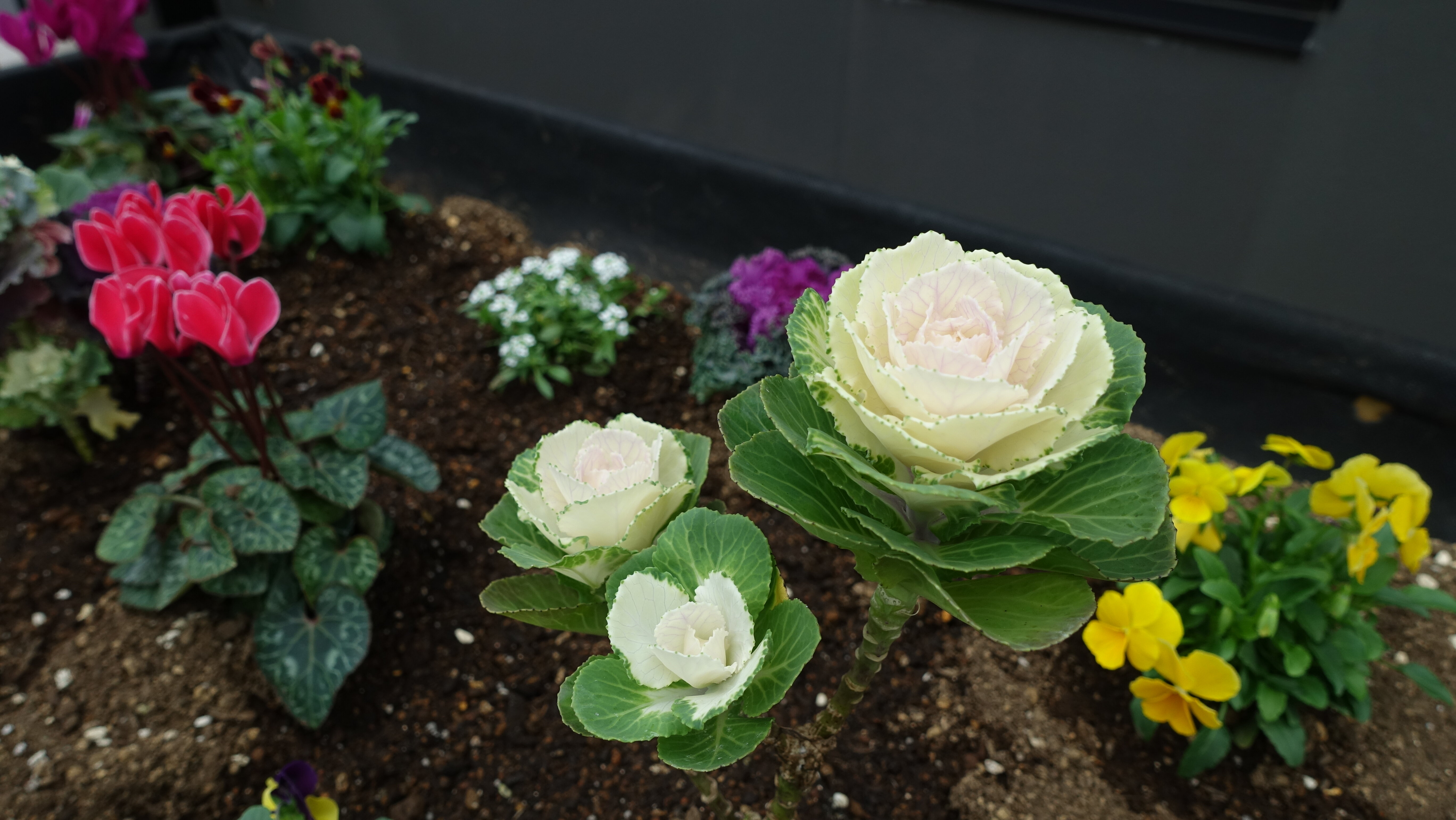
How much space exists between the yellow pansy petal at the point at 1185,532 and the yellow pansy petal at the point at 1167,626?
20 cm

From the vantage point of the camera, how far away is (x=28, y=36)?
95.3 inches

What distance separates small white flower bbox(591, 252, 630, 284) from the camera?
235 centimetres

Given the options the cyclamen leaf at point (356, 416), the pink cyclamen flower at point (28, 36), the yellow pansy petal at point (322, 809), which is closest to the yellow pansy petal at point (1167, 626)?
the yellow pansy petal at point (322, 809)

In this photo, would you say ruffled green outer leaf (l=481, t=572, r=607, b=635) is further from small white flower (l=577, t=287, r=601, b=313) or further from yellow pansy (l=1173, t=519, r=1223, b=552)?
small white flower (l=577, t=287, r=601, b=313)

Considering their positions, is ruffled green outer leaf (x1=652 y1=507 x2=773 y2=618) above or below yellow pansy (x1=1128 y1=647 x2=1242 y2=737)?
above

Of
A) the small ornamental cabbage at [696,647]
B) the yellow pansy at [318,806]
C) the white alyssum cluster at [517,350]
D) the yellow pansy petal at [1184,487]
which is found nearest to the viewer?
the small ornamental cabbage at [696,647]

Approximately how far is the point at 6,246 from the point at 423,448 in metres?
1.00

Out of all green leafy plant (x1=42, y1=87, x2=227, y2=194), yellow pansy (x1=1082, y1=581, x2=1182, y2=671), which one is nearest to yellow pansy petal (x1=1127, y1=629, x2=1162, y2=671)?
yellow pansy (x1=1082, y1=581, x2=1182, y2=671)

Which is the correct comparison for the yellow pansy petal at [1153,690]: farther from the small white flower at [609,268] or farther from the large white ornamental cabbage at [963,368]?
the small white flower at [609,268]

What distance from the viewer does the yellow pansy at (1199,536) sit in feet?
4.88

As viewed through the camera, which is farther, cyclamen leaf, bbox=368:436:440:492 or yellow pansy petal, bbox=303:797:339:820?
cyclamen leaf, bbox=368:436:440:492

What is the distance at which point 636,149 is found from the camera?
9.23ft

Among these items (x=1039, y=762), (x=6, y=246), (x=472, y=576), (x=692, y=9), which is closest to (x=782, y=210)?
(x=692, y=9)

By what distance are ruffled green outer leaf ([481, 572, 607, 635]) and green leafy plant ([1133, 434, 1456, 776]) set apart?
41.8 inches
